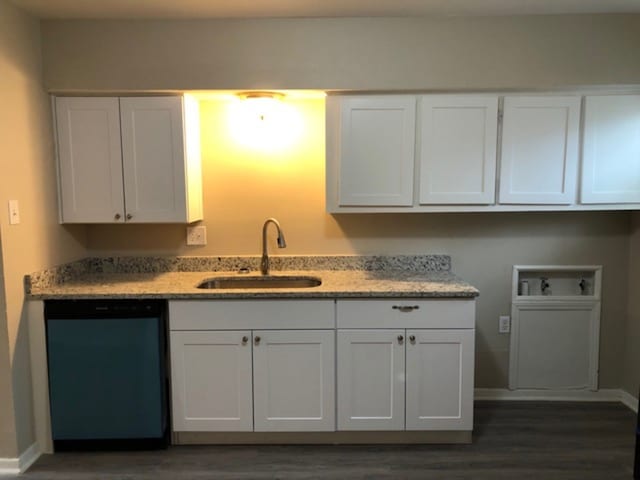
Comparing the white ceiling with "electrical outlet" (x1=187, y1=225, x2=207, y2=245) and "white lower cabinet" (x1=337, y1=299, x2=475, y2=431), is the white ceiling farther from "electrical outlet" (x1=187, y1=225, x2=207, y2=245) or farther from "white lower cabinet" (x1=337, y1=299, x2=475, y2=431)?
"white lower cabinet" (x1=337, y1=299, x2=475, y2=431)

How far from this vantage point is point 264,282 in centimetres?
281

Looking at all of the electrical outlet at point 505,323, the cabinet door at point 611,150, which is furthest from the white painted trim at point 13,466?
the cabinet door at point 611,150

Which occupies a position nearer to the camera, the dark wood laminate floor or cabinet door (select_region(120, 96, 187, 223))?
the dark wood laminate floor

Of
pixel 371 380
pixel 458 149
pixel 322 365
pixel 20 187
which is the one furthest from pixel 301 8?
pixel 371 380

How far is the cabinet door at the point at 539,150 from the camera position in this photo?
2457 mm

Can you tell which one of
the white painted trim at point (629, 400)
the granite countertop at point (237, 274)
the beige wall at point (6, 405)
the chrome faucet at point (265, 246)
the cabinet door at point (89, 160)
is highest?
the cabinet door at point (89, 160)

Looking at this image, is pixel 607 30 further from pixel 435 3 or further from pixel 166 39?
pixel 166 39

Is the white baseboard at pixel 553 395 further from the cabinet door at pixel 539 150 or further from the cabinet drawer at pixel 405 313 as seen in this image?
the cabinet door at pixel 539 150

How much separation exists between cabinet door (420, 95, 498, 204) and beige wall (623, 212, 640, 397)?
1068 mm

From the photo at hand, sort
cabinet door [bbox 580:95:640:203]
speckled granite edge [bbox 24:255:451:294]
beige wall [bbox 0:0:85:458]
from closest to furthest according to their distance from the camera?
1. beige wall [bbox 0:0:85:458]
2. cabinet door [bbox 580:95:640:203]
3. speckled granite edge [bbox 24:255:451:294]

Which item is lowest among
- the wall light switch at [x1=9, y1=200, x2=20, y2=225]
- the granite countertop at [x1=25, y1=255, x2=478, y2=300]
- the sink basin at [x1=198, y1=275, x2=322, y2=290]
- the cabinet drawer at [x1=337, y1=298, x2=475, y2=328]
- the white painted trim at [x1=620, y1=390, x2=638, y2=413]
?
the white painted trim at [x1=620, y1=390, x2=638, y2=413]

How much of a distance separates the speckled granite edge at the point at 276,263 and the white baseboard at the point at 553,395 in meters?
0.88

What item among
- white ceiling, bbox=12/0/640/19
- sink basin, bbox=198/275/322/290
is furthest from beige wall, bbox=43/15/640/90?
sink basin, bbox=198/275/322/290

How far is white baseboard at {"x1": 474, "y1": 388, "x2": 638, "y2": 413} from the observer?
2.95 metres
